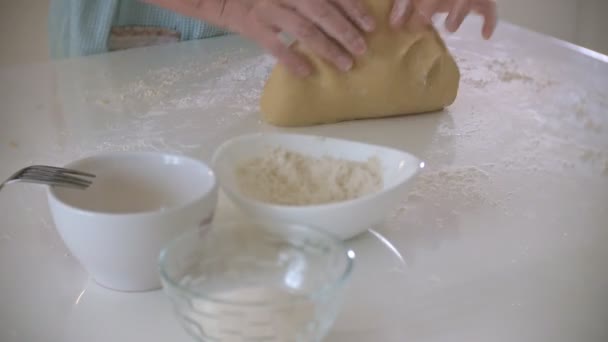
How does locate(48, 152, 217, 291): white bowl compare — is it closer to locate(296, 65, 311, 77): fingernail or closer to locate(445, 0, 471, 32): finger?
locate(296, 65, 311, 77): fingernail

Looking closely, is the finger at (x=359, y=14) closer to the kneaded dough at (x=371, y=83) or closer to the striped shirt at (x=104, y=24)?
the kneaded dough at (x=371, y=83)

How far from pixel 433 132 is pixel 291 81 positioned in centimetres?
21

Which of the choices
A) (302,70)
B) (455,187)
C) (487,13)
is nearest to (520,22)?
(487,13)

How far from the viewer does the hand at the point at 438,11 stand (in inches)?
32.6

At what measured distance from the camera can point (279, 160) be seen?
0.61m

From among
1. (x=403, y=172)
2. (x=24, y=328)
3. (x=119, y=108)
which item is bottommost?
(x=119, y=108)

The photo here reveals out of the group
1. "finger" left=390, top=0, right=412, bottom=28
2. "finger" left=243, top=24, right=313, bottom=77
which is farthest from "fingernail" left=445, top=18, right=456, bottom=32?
"finger" left=243, top=24, right=313, bottom=77

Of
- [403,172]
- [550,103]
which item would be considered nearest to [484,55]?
[550,103]

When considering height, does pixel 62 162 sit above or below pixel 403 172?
→ below

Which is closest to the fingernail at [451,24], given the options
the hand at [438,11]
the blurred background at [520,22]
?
the hand at [438,11]

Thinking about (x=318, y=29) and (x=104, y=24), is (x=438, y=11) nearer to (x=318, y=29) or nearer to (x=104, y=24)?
(x=318, y=29)

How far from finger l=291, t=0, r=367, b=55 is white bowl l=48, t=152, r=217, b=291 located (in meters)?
0.37

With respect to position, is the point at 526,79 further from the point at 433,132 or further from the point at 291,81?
the point at 291,81

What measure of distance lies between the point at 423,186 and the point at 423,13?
29 cm
